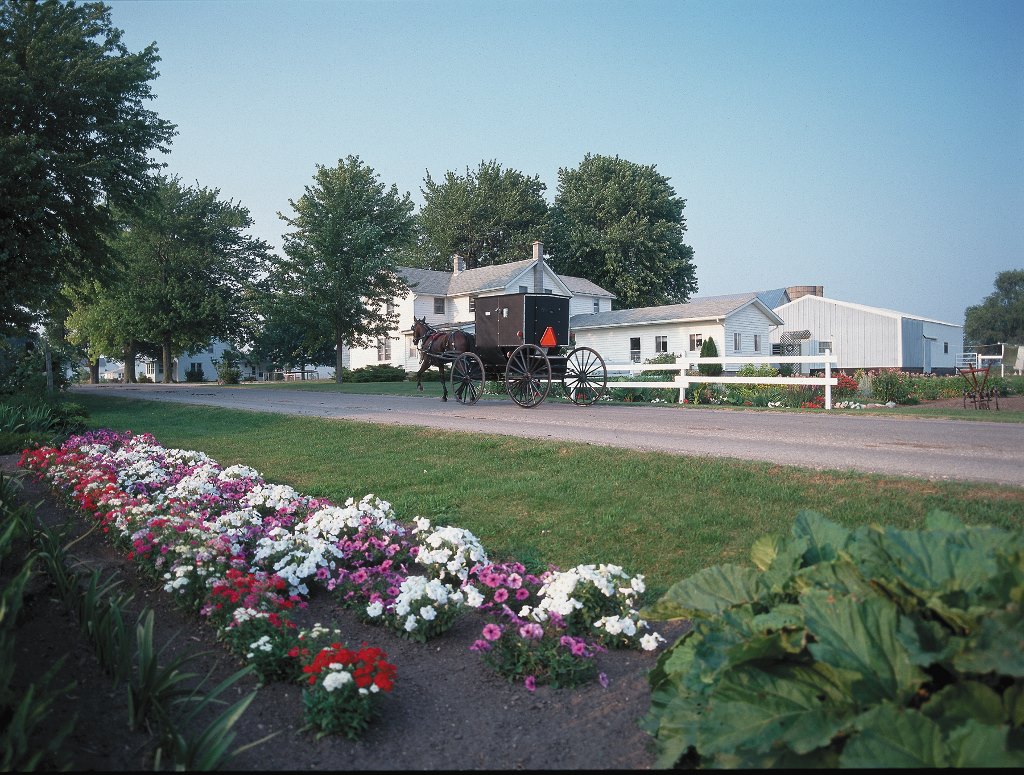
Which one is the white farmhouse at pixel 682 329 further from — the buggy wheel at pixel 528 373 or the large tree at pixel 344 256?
the buggy wheel at pixel 528 373

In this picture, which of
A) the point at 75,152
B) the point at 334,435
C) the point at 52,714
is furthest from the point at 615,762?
the point at 75,152

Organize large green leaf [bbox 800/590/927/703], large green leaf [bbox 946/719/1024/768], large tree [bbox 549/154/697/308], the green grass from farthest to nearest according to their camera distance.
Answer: large tree [bbox 549/154/697/308] → the green grass → large green leaf [bbox 800/590/927/703] → large green leaf [bbox 946/719/1024/768]

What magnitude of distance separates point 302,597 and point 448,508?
88.8 inches

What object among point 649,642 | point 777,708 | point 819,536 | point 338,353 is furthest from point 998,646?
point 338,353

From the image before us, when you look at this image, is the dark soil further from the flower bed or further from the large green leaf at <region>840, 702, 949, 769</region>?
the large green leaf at <region>840, 702, 949, 769</region>

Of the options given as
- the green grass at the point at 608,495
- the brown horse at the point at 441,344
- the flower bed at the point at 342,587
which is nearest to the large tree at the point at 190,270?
the brown horse at the point at 441,344

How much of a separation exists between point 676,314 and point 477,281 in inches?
555

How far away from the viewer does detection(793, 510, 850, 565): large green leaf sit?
254 cm

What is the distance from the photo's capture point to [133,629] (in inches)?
149

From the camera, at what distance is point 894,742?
5.64 ft

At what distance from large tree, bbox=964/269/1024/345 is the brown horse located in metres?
101

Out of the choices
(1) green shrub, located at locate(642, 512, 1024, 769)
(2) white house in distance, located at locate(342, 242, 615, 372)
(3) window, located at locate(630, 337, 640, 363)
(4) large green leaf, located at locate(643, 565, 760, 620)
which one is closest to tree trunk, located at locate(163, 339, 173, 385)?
(2) white house in distance, located at locate(342, 242, 615, 372)

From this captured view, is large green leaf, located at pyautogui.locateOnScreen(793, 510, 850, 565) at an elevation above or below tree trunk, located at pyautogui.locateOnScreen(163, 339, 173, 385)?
below

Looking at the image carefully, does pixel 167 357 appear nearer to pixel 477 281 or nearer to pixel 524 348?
pixel 477 281
